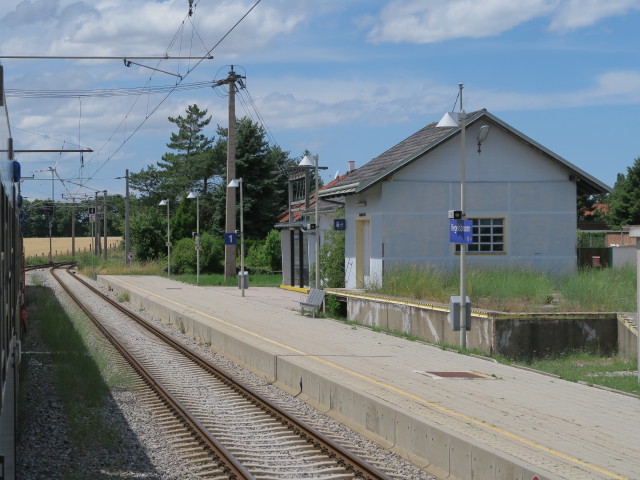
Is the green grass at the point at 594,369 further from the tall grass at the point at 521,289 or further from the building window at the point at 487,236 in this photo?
the building window at the point at 487,236

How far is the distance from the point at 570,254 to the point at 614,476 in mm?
20578

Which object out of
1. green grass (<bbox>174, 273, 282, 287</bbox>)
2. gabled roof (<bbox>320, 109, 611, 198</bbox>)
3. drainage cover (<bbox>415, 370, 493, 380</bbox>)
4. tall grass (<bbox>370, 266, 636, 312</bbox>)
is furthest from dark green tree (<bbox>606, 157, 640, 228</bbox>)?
drainage cover (<bbox>415, 370, 493, 380</bbox>)

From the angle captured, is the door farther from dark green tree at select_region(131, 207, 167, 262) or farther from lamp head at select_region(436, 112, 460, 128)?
dark green tree at select_region(131, 207, 167, 262)

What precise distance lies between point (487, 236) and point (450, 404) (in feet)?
52.9

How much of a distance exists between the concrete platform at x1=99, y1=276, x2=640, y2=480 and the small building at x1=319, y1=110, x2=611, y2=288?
19.8 feet

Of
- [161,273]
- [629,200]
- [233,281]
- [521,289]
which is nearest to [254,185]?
[161,273]

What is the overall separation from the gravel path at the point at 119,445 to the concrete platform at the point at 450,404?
0.27 m

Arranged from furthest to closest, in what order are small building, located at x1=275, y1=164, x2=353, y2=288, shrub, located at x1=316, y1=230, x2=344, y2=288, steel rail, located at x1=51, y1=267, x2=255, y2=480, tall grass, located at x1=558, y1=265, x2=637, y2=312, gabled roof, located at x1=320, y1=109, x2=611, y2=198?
small building, located at x1=275, y1=164, x2=353, y2=288
shrub, located at x1=316, y1=230, x2=344, y2=288
gabled roof, located at x1=320, y1=109, x2=611, y2=198
tall grass, located at x1=558, y1=265, x2=637, y2=312
steel rail, located at x1=51, y1=267, x2=255, y2=480

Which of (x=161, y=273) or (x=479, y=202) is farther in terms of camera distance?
(x=161, y=273)

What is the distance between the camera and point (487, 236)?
26.8 m

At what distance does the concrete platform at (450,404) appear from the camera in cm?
839

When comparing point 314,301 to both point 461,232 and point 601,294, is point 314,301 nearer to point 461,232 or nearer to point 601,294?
point 461,232

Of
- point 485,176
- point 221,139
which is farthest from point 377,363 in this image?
point 221,139

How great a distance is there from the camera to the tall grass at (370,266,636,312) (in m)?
19.1
